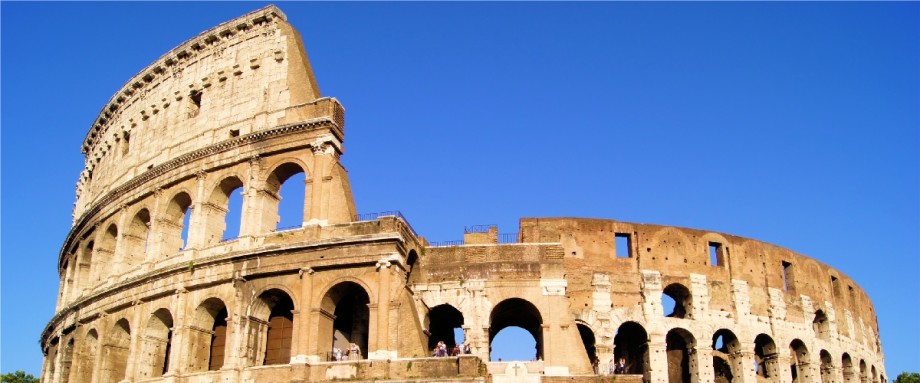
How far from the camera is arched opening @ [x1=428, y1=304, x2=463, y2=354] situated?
26453 millimetres

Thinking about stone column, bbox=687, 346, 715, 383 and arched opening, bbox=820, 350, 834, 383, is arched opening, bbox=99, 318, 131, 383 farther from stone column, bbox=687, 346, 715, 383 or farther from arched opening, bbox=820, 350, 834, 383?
arched opening, bbox=820, 350, 834, 383

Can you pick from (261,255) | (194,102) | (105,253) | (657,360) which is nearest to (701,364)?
(657,360)

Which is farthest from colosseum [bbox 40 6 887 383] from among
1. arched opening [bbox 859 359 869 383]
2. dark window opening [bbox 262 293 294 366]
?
arched opening [bbox 859 359 869 383]

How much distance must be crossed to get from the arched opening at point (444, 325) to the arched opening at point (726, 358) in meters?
8.97

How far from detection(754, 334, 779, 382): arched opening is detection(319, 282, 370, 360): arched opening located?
14.6m

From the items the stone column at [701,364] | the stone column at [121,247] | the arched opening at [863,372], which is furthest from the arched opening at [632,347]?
the stone column at [121,247]

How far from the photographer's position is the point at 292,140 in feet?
82.1

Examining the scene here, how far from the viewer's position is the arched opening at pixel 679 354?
28.3m

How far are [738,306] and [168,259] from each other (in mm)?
19222

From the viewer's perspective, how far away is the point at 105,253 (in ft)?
97.7

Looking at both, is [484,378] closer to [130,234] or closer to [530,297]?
[530,297]

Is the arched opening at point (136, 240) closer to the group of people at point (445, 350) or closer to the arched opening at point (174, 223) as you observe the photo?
the arched opening at point (174, 223)

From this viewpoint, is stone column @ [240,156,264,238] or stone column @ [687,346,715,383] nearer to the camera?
stone column @ [240,156,264,238]

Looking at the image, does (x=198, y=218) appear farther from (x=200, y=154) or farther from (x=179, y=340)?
(x=179, y=340)
